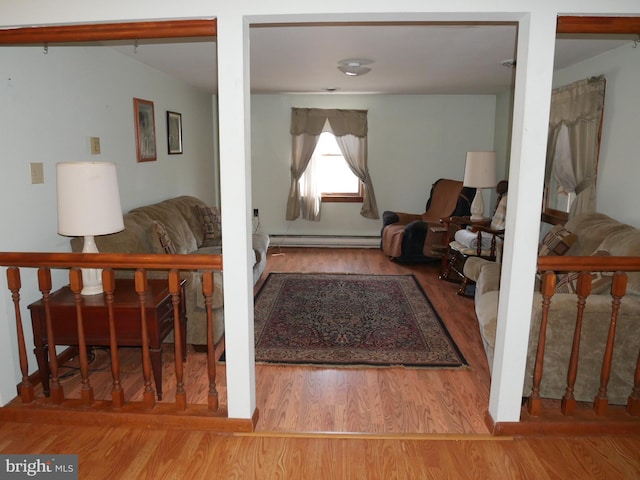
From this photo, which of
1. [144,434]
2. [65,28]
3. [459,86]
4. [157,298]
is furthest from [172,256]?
[459,86]

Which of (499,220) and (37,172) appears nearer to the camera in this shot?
(37,172)

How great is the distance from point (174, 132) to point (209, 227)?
110 centimetres

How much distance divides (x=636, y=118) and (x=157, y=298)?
11.5 feet

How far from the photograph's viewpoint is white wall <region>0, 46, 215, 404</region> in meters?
2.59

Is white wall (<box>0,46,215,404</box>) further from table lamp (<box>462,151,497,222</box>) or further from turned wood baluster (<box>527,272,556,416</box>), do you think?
table lamp (<box>462,151,497,222</box>)

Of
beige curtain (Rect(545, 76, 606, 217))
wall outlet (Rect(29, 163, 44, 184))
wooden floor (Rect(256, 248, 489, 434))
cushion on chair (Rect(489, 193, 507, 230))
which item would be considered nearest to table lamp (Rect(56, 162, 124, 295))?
wall outlet (Rect(29, 163, 44, 184))

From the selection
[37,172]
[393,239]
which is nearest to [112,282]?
[37,172]

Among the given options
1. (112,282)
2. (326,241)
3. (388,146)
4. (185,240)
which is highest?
(388,146)

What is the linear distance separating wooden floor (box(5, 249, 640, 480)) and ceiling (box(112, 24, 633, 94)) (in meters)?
2.25

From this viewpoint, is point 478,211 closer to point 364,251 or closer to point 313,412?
point 364,251

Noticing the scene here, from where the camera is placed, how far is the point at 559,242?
3.56 metres

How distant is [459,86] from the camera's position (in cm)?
573

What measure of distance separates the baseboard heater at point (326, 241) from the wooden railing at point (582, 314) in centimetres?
449

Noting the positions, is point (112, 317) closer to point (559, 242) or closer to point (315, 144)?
point (559, 242)
